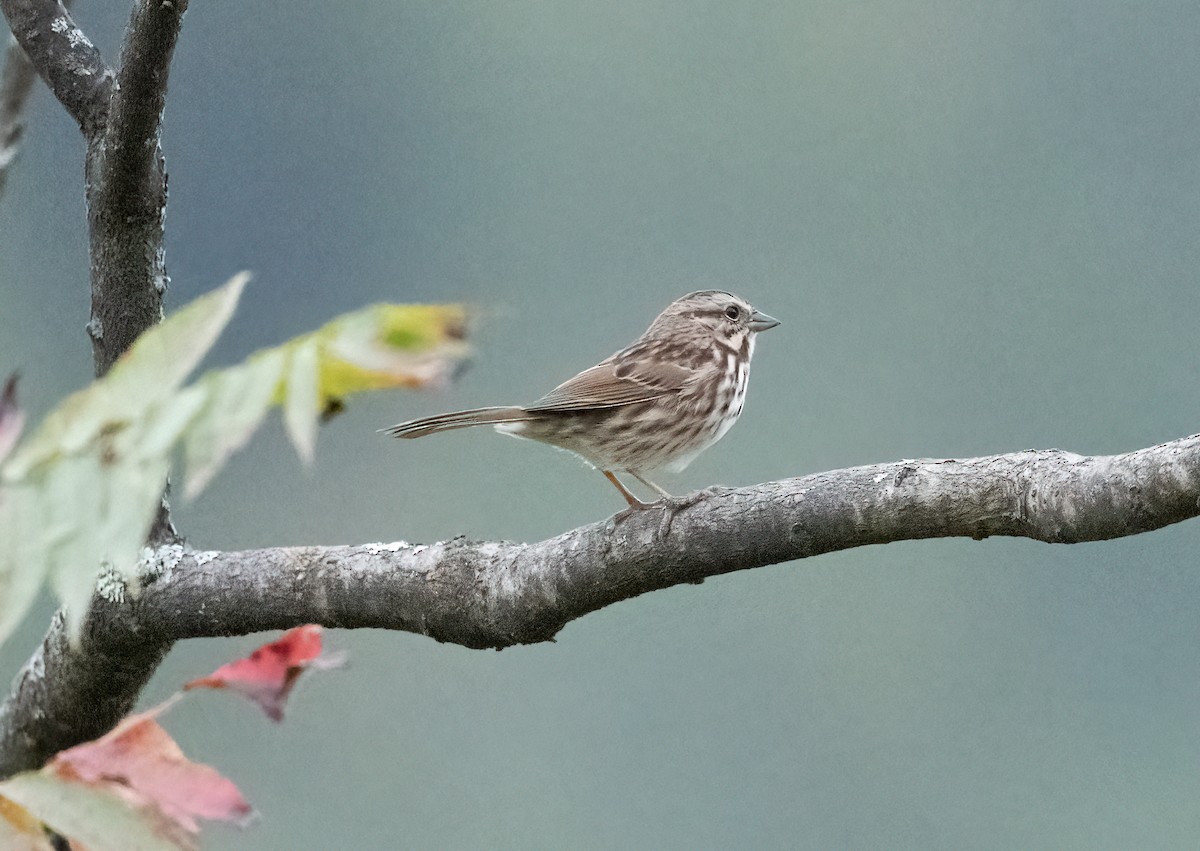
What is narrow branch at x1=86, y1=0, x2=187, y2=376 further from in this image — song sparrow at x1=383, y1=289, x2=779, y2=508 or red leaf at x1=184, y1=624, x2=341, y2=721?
red leaf at x1=184, y1=624, x2=341, y2=721

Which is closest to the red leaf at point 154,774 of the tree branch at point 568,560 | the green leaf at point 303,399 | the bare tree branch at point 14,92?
the green leaf at point 303,399

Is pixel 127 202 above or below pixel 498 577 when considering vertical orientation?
above

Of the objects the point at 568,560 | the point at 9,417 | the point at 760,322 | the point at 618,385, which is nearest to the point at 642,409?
the point at 618,385

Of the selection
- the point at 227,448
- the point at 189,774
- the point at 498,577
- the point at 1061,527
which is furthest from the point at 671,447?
the point at 227,448

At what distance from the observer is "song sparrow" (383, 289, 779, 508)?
3.73 m

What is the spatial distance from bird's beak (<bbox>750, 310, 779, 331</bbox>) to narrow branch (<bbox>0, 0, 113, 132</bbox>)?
250 cm

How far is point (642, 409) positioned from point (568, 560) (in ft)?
4.73

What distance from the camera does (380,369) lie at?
73 centimetres

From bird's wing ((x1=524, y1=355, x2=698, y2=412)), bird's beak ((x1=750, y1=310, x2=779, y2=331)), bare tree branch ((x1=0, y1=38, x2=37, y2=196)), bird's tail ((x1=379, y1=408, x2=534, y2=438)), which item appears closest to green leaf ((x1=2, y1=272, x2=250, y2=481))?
bare tree branch ((x1=0, y1=38, x2=37, y2=196))

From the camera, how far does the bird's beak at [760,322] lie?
4.57 m

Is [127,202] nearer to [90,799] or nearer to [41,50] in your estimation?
[41,50]

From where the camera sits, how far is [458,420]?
3332 millimetres

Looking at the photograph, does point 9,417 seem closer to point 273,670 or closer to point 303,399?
point 303,399

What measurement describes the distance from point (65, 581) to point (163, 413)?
120 mm
